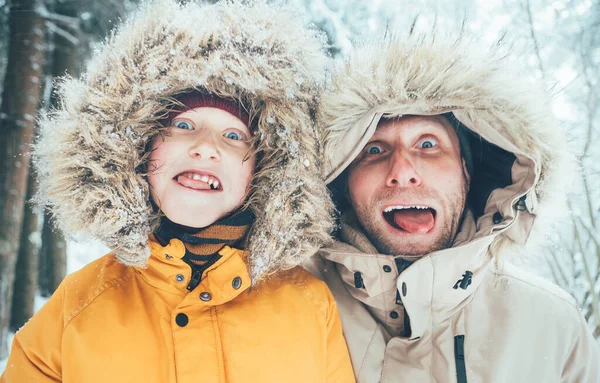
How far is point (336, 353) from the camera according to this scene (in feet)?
5.52

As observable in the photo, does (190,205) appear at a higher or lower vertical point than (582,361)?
higher

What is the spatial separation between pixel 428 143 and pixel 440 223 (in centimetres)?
39

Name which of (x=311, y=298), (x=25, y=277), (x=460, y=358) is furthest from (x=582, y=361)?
(x=25, y=277)

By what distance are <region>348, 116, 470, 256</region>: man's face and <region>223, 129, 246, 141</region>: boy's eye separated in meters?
0.61

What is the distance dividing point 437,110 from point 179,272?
1328 millimetres

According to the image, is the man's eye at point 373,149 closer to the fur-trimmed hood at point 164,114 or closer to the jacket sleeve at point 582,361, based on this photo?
the fur-trimmed hood at point 164,114

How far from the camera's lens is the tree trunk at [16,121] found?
366 cm

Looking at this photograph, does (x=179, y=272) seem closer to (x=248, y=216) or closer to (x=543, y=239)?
(x=248, y=216)

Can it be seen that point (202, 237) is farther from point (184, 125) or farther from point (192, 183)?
point (184, 125)

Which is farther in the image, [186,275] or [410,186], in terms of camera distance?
[410,186]

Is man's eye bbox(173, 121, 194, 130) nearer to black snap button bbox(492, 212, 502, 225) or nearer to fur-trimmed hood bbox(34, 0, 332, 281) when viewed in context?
fur-trimmed hood bbox(34, 0, 332, 281)

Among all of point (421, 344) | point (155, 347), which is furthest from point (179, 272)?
point (421, 344)

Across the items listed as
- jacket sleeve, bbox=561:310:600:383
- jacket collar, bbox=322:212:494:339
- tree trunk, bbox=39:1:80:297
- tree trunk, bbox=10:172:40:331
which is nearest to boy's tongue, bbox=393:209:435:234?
jacket collar, bbox=322:212:494:339

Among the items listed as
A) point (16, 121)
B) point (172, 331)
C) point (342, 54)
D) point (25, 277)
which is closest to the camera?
point (172, 331)
